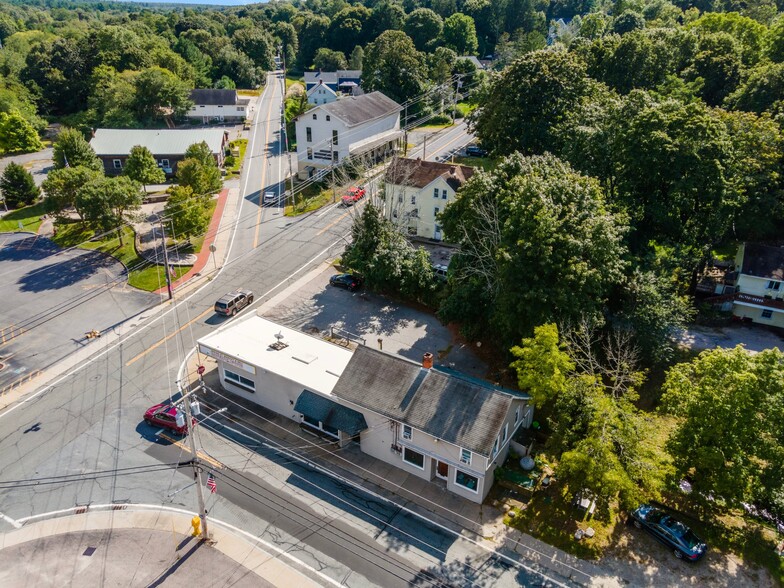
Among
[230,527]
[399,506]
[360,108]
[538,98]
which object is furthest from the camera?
[360,108]

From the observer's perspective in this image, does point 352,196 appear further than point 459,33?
No

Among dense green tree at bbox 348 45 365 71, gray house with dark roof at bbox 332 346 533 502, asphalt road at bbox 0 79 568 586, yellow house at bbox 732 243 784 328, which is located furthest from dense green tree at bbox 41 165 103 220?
dense green tree at bbox 348 45 365 71

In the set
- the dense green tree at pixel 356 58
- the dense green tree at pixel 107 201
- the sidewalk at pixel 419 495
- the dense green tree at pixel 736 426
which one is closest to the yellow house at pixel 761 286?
the dense green tree at pixel 736 426

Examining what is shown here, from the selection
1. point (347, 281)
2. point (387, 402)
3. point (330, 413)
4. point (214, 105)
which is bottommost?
point (330, 413)

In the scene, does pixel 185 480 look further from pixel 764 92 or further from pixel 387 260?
pixel 764 92

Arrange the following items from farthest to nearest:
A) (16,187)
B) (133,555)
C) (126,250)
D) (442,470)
A: (16,187)
(126,250)
(442,470)
(133,555)

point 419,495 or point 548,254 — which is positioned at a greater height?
point 548,254

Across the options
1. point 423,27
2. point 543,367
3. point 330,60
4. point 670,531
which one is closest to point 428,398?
point 543,367
